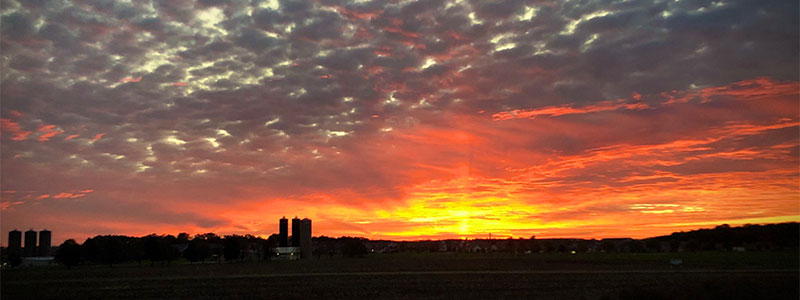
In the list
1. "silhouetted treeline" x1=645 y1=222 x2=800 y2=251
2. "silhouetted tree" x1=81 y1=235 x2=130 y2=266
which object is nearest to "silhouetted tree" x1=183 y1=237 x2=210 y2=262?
"silhouetted tree" x1=81 y1=235 x2=130 y2=266

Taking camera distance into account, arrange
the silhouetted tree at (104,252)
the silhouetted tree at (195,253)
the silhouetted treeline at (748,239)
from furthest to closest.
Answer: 1. the silhouetted tree at (195,253)
2. the silhouetted tree at (104,252)
3. the silhouetted treeline at (748,239)

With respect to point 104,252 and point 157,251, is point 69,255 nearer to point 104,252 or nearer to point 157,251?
point 104,252

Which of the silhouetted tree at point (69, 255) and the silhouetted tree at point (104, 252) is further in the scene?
the silhouetted tree at point (104, 252)

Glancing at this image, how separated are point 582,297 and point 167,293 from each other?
34716 mm

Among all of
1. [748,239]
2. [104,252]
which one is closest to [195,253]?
[104,252]

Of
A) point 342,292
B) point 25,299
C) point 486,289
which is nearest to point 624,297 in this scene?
point 486,289

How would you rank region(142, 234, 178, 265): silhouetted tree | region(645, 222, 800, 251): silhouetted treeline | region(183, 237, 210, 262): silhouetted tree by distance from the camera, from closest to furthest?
region(645, 222, 800, 251): silhouetted treeline < region(142, 234, 178, 265): silhouetted tree < region(183, 237, 210, 262): silhouetted tree

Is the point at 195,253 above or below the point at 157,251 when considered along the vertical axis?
below

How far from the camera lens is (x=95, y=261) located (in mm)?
155375

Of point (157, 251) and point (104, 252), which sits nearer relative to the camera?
point (104, 252)

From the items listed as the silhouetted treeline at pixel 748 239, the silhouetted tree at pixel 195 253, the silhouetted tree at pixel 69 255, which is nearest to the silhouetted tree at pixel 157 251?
the silhouetted tree at pixel 195 253

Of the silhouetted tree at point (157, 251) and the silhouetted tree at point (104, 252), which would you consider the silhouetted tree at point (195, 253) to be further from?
the silhouetted tree at point (104, 252)

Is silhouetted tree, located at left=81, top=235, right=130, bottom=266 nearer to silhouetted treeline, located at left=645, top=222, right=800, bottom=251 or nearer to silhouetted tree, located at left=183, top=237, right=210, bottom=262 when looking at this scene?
silhouetted tree, located at left=183, top=237, right=210, bottom=262

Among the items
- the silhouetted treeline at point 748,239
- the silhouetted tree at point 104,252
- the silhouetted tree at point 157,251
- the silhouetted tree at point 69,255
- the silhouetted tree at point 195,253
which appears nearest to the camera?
the silhouetted treeline at point 748,239
